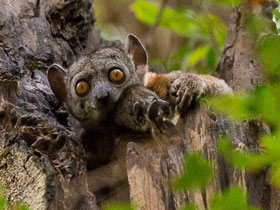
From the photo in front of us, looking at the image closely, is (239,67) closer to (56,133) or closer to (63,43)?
(63,43)

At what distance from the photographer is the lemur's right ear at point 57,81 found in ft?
16.2

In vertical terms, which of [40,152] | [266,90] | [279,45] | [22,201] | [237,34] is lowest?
[22,201]

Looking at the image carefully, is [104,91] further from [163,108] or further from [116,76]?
[163,108]

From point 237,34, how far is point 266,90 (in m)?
3.72

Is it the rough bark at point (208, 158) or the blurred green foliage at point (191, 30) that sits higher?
the blurred green foliage at point (191, 30)

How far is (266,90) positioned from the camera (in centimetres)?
217

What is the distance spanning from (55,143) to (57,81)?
1.14m

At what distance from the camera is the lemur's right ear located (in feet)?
16.2

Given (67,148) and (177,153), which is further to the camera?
(67,148)

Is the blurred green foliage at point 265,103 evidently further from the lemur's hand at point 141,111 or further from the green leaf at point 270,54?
the lemur's hand at point 141,111

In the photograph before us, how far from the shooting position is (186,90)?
445 cm

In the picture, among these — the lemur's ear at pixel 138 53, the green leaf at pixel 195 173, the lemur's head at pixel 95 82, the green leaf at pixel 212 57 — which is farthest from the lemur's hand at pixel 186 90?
the green leaf at pixel 195 173

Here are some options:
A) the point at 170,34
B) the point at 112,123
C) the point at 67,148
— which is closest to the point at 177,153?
the point at 67,148

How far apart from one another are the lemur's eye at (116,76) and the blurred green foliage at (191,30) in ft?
3.40
